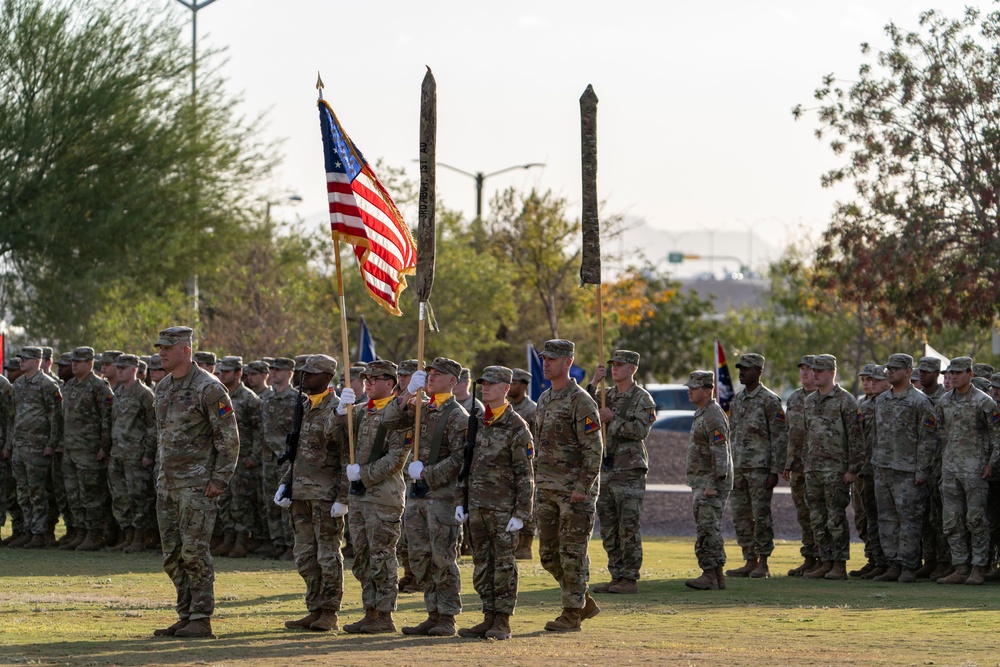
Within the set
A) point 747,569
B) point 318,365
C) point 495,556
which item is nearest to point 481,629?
point 495,556

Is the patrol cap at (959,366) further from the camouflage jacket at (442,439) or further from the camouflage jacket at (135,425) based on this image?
the camouflage jacket at (135,425)

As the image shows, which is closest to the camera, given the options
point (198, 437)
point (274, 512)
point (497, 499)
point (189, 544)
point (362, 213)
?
point (189, 544)

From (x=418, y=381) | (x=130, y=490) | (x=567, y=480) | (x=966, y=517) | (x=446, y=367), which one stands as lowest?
(x=966, y=517)

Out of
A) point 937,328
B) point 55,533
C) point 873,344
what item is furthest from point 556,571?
point 873,344

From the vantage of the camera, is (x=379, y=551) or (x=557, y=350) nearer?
(x=379, y=551)

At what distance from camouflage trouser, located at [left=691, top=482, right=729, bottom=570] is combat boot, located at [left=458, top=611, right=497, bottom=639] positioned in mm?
4068

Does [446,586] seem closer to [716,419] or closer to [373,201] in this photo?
[373,201]

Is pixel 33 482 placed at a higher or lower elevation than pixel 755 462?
lower

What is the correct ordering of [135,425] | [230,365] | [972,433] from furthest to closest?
[135,425] < [230,365] < [972,433]

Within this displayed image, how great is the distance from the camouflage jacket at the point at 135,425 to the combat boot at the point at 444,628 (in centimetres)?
735

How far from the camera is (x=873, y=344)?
5481 cm

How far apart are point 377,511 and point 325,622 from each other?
3.18ft

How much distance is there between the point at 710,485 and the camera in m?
16.1

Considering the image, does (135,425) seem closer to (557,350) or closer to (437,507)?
(437,507)
